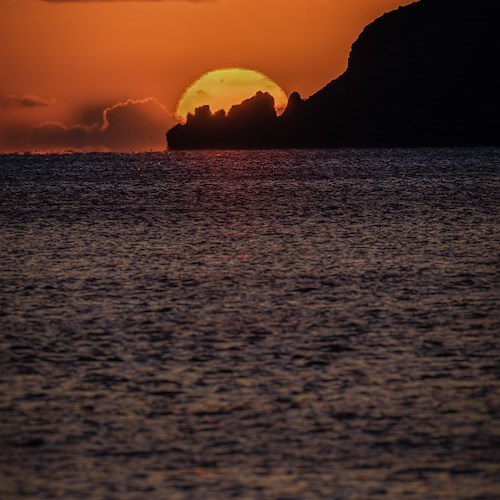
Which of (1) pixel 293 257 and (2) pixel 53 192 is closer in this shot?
(1) pixel 293 257

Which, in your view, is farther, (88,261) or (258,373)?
(88,261)

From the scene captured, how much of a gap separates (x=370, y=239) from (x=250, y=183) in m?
95.8

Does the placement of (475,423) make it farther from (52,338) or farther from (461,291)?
(461,291)

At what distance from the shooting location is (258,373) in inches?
1008

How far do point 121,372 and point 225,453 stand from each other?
6986 millimetres

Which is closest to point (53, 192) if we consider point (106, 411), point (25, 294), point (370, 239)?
point (370, 239)

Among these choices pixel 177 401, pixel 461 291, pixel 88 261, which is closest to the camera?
pixel 177 401

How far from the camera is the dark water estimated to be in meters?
18.6

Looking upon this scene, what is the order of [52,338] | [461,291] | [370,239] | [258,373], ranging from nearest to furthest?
[258,373] < [52,338] < [461,291] < [370,239]

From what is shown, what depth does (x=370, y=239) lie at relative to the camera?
196ft

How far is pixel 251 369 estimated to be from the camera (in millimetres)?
26062

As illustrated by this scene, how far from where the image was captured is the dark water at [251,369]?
18562mm

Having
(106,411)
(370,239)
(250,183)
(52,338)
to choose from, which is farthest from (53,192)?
(106,411)

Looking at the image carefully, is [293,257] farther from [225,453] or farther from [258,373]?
[225,453]
